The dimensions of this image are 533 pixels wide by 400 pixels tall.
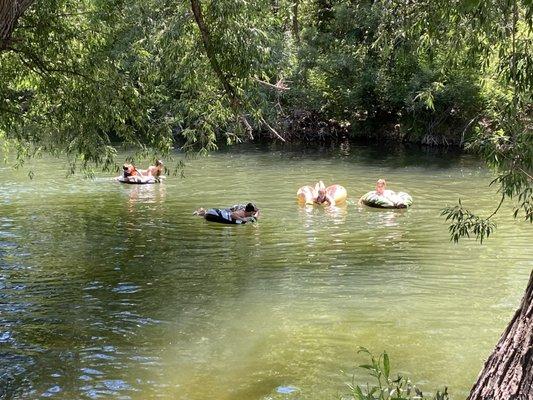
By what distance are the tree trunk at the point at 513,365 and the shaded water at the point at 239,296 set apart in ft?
8.84

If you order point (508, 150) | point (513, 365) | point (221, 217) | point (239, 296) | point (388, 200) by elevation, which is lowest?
point (239, 296)

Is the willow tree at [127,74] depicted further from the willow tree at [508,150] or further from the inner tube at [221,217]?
the inner tube at [221,217]

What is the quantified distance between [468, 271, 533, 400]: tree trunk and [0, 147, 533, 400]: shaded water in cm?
269

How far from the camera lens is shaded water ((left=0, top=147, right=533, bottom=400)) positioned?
23.6 ft

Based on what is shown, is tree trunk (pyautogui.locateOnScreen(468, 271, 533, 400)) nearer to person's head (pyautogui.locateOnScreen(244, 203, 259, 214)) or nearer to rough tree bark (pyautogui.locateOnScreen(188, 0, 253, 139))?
rough tree bark (pyautogui.locateOnScreen(188, 0, 253, 139))

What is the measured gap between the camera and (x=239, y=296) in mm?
9898

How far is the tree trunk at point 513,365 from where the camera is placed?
3939mm

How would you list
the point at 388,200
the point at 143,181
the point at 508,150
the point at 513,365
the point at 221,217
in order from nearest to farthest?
the point at 513,365
the point at 508,150
the point at 221,217
the point at 388,200
the point at 143,181

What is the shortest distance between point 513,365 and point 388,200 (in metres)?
12.6

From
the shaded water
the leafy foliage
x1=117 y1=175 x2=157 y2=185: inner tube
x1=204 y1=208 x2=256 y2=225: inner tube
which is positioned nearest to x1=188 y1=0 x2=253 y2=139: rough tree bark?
the shaded water

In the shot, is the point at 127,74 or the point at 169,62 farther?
the point at 127,74

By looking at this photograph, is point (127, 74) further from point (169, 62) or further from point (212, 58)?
point (212, 58)

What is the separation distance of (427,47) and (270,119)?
22.5 m

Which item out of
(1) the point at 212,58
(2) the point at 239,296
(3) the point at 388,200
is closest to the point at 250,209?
(3) the point at 388,200
